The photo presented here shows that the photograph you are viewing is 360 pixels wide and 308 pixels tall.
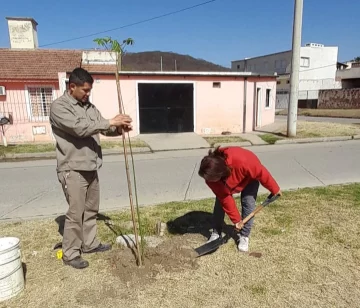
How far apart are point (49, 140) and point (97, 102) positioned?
2849mm

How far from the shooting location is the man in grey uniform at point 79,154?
271cm

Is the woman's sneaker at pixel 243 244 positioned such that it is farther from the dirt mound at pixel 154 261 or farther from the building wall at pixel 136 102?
the building wall at pixel 136 102

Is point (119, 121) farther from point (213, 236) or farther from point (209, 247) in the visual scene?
point (213, 236)

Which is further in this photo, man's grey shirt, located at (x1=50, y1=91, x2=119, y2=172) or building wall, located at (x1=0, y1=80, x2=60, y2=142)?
building wall, located at (x1=0, y1=80, x2=60, y2=142)

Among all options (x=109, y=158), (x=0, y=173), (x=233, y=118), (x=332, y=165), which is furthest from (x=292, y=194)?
(x=233, y=118)

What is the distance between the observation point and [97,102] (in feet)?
42.1

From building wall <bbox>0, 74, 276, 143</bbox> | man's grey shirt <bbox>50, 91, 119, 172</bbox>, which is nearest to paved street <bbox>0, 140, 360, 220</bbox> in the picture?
man's grey shirt <bbox>50, 91, 119, 172</bbox>

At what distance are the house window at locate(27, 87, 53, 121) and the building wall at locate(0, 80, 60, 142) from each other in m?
0.09

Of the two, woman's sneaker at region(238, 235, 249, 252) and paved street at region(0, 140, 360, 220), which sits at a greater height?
woman's sneaker at region(238, 235, 249, 252)

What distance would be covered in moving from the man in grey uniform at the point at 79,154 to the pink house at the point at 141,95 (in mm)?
10276

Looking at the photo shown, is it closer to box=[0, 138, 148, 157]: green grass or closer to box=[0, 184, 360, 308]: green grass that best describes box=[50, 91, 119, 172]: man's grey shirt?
box=[0, 184, 360, 308]: green grass

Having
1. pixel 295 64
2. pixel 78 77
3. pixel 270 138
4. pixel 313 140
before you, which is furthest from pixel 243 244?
pixel 295 64

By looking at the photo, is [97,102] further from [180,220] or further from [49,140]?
[180,220]

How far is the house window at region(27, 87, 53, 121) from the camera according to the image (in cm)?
1320
